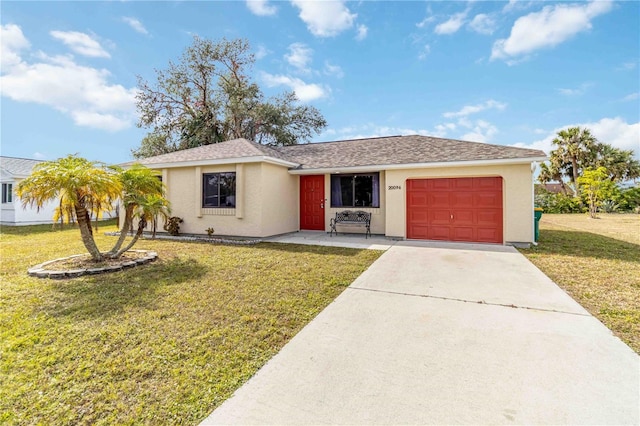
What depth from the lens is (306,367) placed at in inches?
105

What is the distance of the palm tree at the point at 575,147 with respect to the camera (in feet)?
83.1

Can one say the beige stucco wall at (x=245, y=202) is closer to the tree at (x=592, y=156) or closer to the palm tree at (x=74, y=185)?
the palm tree at (x=74, y=185)

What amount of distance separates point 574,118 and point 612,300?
95.1 ft

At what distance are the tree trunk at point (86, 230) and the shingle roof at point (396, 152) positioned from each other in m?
7.32

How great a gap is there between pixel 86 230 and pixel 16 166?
2091 centimetres

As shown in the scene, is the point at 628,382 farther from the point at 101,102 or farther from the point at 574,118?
the point at 574,118

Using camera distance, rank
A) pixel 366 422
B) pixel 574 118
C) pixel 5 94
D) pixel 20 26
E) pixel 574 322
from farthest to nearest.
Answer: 1. pixel 574 118
2. pixel 5 94
3. pixel 20 26
4. pixel 574 322
5. pixel 366 422

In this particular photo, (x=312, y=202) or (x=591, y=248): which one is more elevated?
(x=312, y=202)

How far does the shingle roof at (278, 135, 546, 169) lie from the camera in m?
9.16

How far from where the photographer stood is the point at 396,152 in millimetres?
11141

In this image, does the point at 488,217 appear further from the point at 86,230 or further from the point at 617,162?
the point at 617,162

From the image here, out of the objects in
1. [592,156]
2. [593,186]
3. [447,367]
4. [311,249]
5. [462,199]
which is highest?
[592,156]

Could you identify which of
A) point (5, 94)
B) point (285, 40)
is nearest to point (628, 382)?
point (285, 40)

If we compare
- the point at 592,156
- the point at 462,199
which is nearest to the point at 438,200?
the point at 462,199
